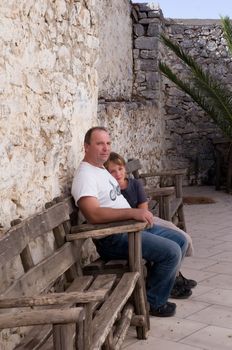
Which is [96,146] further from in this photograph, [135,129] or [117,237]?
[135,129]

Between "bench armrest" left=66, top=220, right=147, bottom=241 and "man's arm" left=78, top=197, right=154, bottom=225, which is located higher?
"man's arm" left=78, top=197, right=154, bottom=225

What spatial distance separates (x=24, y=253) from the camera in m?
2.65

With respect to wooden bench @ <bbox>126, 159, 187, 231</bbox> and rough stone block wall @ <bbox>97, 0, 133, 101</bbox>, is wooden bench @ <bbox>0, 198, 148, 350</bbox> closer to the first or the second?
wooden bench @ <bbox>126, 159, 187, 231</bbox>

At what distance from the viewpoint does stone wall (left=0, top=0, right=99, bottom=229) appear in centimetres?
268

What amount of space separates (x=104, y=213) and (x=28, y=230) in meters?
0.78

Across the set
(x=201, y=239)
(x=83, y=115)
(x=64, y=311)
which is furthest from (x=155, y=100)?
(x=64, y=311)

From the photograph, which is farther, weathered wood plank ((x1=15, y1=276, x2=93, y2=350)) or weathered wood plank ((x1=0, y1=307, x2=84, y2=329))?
weathered wood plank ((x1=15, y1=276, x2=93, y2=350))

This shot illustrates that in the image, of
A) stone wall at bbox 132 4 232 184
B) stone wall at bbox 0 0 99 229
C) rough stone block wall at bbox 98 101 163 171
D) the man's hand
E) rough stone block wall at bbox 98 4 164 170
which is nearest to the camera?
stone wall at bbox 0 0 99 229

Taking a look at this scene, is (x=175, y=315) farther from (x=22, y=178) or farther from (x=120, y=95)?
(x=120, y=95)

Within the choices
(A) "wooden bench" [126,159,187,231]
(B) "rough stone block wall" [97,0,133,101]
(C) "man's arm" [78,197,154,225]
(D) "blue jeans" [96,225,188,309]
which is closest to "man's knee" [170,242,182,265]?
(D) "blue jeans" [96,225,188,309]

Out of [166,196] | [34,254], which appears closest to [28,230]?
[34,254]

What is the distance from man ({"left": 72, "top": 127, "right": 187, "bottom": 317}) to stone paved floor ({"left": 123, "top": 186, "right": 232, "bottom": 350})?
0.19 metres

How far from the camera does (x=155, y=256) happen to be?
11.7 feet

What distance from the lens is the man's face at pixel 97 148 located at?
3.58 metres
